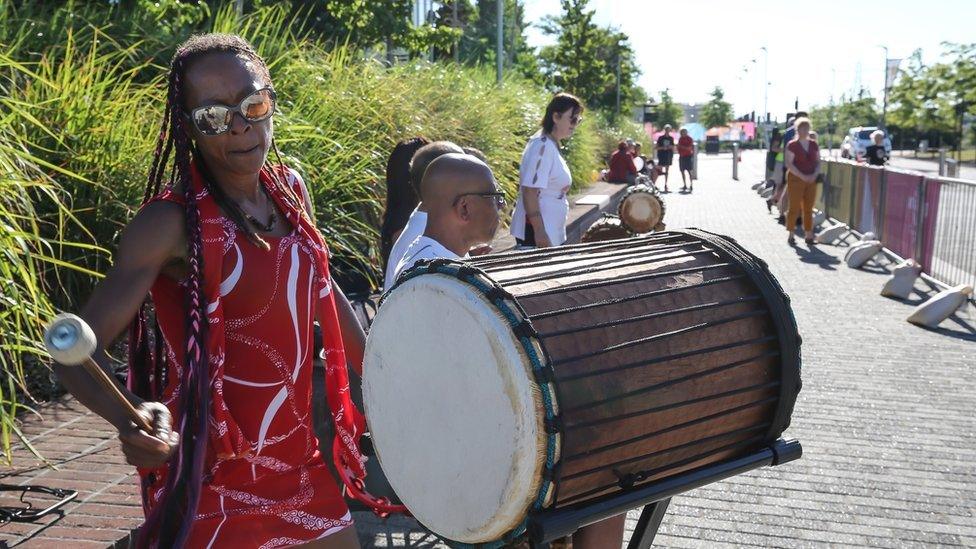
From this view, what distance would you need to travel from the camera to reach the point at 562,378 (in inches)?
86.0

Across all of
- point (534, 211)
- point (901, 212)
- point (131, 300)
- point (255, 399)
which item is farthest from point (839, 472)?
point (901, 212)

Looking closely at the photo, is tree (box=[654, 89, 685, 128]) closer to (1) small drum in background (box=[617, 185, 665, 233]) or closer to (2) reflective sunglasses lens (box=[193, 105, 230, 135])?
(1) small drum in background (box=[617, 185, 665, 233])

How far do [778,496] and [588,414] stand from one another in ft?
10.2

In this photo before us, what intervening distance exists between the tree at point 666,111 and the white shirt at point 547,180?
9124 centimetres

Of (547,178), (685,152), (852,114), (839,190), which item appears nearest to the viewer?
(547,178)

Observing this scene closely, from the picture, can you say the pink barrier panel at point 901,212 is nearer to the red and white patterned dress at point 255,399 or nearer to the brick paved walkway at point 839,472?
the brick paved walkway at point 839,472

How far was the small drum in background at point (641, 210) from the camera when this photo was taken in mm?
8560

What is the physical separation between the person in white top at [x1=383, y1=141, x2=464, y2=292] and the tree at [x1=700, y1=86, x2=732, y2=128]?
117 m

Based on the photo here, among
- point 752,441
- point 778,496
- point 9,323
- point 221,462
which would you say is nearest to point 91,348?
point 221,462

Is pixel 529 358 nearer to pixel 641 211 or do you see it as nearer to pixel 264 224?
pixel 264 224

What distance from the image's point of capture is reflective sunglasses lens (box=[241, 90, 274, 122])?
7.75ft

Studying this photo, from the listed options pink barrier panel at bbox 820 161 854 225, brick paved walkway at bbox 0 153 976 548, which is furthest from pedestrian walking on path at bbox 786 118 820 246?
brick paved walkway at bbox 0 153 976 548

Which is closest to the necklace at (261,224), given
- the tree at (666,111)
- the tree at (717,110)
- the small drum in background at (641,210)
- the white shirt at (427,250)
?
the white shirt at (427,250)

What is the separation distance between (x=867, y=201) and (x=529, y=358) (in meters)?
13.7
